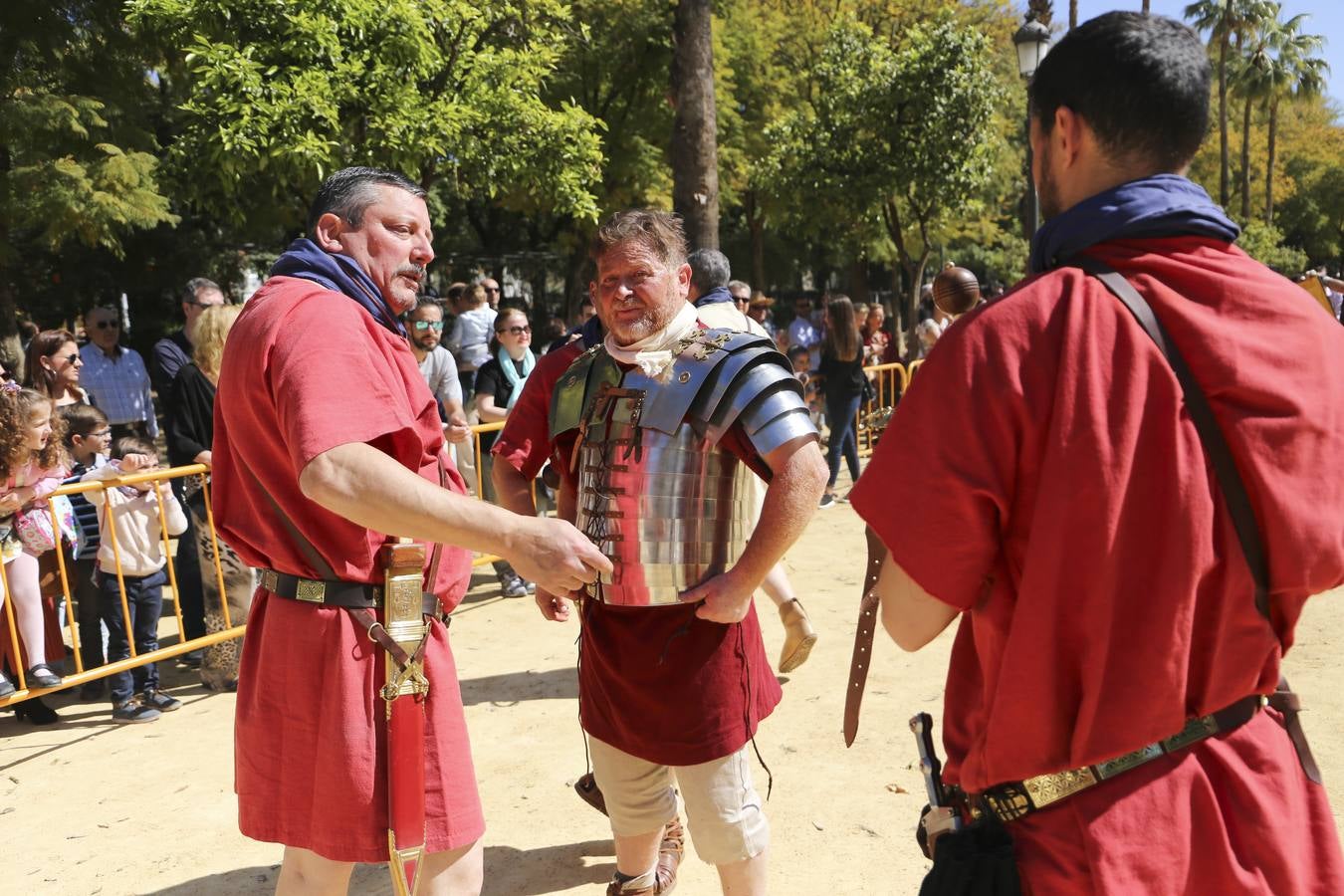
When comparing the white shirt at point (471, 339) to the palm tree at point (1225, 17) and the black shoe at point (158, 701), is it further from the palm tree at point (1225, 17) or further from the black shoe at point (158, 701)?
the palm tree at point (1225, 17)

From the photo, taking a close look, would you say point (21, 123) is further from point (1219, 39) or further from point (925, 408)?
point (1219, 39)

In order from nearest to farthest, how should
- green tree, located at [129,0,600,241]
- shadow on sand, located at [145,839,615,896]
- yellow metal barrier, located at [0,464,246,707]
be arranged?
shadow on sand, located at [145,839,615,896], yellow metal barrier, located at [0,464,246,707], green tree, located at [129,0,600,241]

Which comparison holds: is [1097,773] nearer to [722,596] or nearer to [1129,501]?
[1129,501]

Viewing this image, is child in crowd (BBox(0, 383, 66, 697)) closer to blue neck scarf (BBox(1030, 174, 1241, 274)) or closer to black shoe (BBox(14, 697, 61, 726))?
black shoe (BBox(14, 697, 61, 726))

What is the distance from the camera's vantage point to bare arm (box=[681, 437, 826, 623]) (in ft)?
8.94

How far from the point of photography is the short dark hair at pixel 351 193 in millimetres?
2379

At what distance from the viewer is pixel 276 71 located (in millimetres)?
9898

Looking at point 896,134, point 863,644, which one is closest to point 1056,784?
point 863,644

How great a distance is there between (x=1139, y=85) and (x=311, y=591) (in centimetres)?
185

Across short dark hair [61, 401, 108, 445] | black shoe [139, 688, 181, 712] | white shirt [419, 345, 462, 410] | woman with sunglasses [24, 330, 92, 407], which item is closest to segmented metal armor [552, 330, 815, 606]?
black shoe [139, 688, 181, 712]

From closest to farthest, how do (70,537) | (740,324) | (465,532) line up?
1. (465,532)
2. (740,324)
3. (70,537)

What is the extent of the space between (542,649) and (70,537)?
2.47m

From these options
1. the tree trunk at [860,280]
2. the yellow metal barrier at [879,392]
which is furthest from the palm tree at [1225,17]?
the yellow metal barrier at [879,392]

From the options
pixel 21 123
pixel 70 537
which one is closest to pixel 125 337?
pixel 21 123
